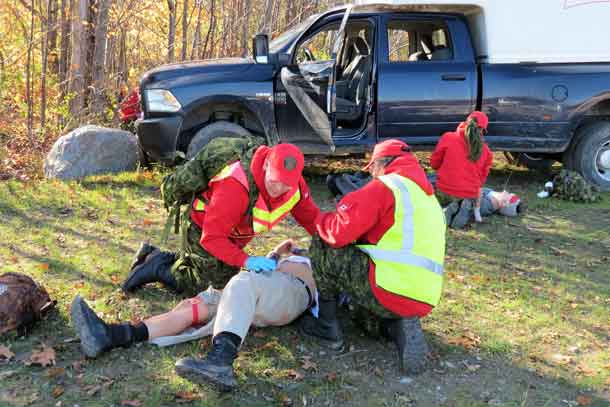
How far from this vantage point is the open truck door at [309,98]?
6.42 metres

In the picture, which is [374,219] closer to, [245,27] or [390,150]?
[390,150]

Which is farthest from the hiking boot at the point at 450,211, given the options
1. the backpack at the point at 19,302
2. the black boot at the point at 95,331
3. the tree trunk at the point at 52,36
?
the tree trunk at the point at 52,36

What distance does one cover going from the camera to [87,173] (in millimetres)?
Answer: 7059

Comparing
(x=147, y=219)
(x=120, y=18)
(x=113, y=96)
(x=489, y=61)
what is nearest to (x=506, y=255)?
(x=489, y=61)

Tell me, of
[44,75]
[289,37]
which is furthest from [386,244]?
[44,75]

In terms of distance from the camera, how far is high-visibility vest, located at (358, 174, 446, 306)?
3010mm

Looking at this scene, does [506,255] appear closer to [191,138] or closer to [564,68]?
[564,68]

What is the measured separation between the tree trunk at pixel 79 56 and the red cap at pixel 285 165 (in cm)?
729

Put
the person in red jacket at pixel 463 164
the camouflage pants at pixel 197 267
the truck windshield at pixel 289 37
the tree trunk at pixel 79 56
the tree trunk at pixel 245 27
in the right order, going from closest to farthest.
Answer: the camouflage pants at pixel 197 267, the person in red jacket at pixel 463 164, the truck windshield at pixel 289 37, the tree trunk at pixel 79 56, the tree trunk at pixel 245 27

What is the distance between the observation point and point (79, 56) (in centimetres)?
952

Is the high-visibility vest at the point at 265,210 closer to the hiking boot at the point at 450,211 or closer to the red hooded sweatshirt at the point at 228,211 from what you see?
the red hooded sweatshirt at the point at 228,211

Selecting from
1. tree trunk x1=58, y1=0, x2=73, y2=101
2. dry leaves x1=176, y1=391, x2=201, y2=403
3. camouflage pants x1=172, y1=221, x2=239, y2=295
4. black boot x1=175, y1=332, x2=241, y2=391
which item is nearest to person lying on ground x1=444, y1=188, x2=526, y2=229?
camouflage pants x1=172, y1=221, x2=239, y2=295

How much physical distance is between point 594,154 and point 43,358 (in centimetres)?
659

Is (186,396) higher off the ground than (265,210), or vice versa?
(265,210)
